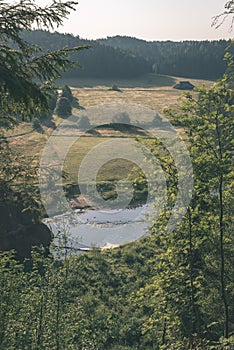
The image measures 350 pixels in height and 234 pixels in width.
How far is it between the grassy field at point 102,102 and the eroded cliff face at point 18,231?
10.7ft

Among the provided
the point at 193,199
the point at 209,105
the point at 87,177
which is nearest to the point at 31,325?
the point at 193,199

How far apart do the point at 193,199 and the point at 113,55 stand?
127 metres

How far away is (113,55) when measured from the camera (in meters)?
130

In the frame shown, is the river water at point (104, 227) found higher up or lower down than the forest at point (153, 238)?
lower down

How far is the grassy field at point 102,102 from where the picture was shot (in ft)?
143

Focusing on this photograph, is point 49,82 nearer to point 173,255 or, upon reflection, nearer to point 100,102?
point 173,255

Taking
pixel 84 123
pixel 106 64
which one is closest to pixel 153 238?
pixel 84 123

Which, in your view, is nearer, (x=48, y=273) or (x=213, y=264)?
(x=48, y=273)

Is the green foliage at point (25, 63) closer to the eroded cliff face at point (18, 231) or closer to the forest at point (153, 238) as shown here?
the forest at point (153, 238)

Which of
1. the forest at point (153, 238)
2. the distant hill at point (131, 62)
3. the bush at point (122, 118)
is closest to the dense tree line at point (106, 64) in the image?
the distant hill at point (131, 62)

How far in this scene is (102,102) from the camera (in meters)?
86.8

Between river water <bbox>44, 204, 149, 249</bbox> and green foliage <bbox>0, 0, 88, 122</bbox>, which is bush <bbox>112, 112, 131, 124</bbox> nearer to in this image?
river water <bbox>44, 204, 149, 249</bbox>

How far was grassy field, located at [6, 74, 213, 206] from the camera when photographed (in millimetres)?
43594

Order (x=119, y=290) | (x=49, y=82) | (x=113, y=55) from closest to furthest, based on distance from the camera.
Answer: (x=49, y=82)
(x=119, y=290)
(x=113, y=55)
